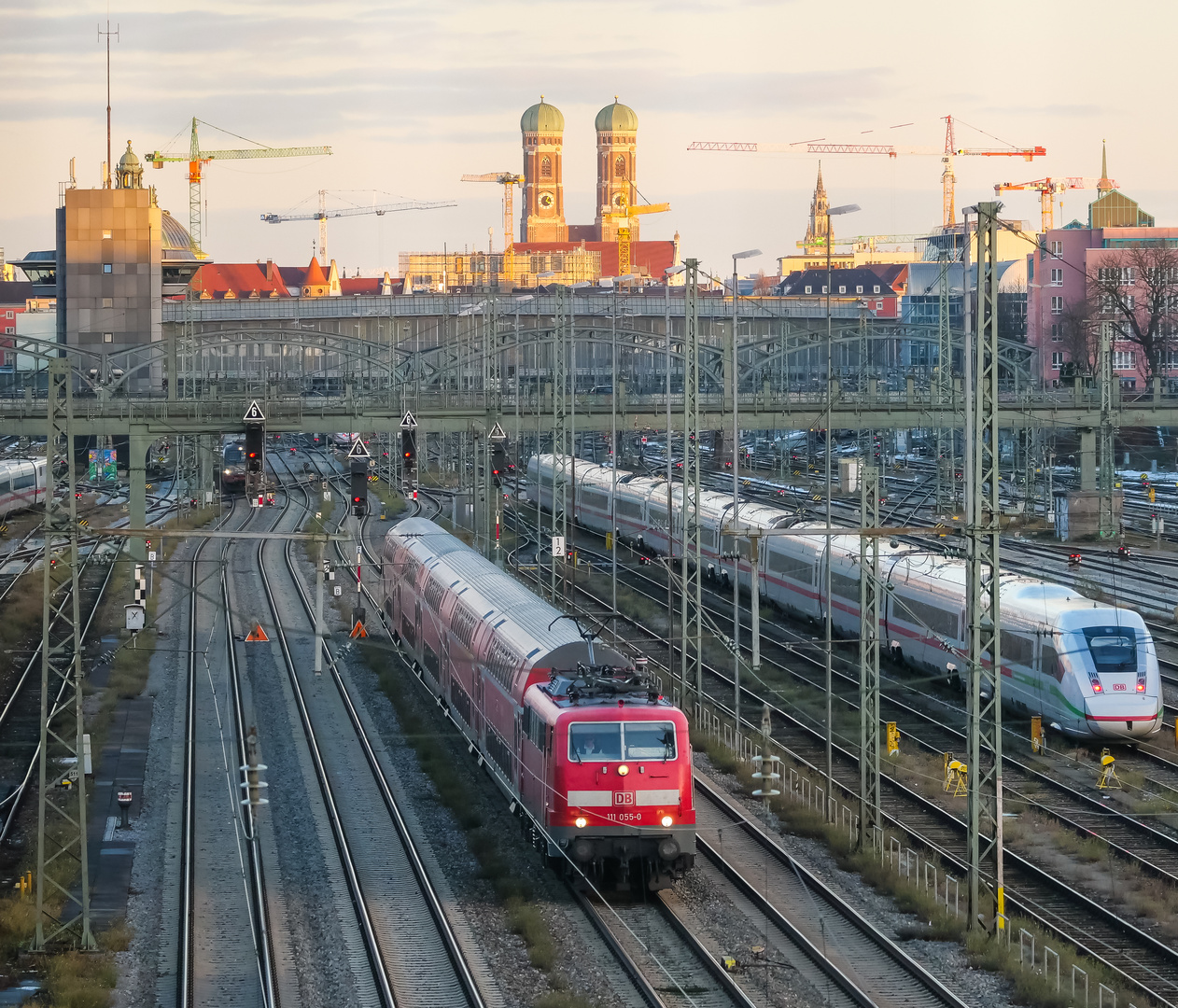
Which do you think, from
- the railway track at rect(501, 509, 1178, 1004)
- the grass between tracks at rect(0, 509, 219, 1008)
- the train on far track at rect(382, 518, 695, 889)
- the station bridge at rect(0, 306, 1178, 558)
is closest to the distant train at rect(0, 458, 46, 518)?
the station bridge at rect(0, 306, 1178, 558)

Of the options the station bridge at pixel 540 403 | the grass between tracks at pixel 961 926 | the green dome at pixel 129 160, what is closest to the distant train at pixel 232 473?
the station bridge at pixel 540 403

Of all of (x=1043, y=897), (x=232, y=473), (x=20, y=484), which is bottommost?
(x=1043, y=897)

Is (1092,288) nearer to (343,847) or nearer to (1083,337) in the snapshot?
(1083,337)

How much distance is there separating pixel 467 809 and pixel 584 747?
20.3ft

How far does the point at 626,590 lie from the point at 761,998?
114 feet

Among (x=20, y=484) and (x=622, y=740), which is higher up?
(x=20, y=484)

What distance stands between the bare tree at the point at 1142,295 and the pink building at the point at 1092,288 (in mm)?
128

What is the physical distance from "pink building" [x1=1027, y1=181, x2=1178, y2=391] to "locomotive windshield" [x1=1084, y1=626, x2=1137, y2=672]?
68.3 meters

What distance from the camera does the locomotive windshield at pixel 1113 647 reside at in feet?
98.0

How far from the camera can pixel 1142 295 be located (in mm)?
104000

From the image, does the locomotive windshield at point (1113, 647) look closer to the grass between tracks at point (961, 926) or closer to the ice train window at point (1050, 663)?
the ice train window at point (1050, 663)

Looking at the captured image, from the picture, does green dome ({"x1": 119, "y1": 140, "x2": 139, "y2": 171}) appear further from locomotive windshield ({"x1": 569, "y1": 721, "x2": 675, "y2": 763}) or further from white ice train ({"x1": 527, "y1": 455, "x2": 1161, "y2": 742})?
locomotive windshield ({"x1": 569, "y1": 721, "x2": 675, "y2": 763})

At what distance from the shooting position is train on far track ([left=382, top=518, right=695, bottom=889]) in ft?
68.1

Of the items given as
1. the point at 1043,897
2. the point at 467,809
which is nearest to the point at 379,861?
the point at 467,809
